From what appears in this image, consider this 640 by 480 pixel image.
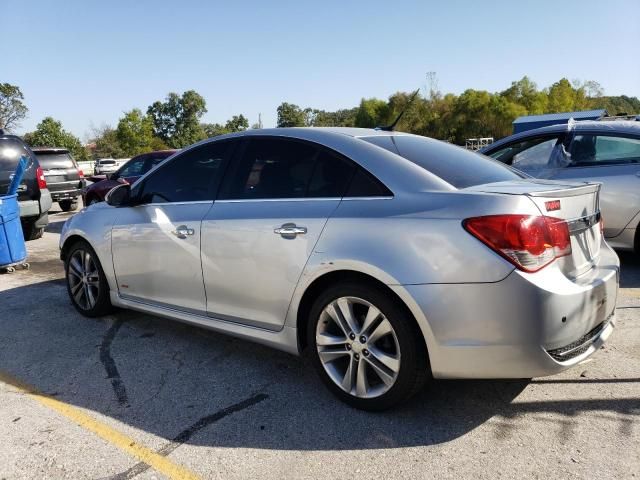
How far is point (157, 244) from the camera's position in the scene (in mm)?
4016

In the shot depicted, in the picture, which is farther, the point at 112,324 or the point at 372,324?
the point at 112,324

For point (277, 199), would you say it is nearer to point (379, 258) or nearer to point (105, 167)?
point (379, 258)

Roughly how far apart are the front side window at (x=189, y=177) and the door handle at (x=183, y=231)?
229 mm

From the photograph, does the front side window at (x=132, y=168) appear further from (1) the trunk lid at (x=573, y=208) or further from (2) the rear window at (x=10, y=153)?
(1) the trunk lid at (x=573, y=208)

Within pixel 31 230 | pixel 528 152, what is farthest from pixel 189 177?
pixel 31 230

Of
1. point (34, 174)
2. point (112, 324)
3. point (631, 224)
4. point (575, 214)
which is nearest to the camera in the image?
point (575, 214)

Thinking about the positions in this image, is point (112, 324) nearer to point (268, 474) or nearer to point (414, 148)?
point (268, 474)

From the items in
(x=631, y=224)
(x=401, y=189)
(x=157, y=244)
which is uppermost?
(x=401, y=189)

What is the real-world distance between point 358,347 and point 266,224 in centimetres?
95

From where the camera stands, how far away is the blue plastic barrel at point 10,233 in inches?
261

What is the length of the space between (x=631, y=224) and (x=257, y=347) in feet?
13.8

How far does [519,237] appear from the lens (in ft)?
8.30

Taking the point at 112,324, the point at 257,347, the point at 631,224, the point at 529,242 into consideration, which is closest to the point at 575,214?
the point at 529,242

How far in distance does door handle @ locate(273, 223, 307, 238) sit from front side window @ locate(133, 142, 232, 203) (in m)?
0.79
